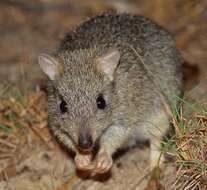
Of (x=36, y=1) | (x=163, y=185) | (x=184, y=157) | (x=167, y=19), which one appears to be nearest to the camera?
(x=184, y=157)

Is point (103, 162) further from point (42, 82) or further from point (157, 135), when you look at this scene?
point (42, 82)

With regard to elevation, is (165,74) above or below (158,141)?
above

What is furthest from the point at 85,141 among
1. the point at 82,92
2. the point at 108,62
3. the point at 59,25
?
the point at 59,25

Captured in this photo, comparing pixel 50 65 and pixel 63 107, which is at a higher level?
pixel 50 65

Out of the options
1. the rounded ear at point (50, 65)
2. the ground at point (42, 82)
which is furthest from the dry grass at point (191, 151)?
the rounded ear at point (50, 65)

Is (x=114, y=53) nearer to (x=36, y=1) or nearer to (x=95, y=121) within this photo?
(x=95, y=121)

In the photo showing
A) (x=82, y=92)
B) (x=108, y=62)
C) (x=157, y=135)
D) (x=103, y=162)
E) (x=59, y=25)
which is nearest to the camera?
(x=82, y=92)

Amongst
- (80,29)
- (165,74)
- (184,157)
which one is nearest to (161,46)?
(165,74)
